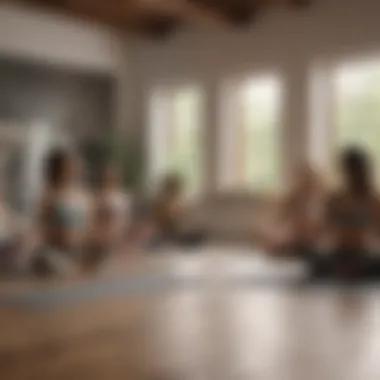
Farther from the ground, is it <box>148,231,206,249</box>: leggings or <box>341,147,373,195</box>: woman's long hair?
<box>341,147,373,195</box>: woman's long hair

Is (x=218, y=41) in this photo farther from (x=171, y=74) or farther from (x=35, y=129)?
(x=35, y=129)

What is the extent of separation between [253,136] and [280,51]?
0.77 metres

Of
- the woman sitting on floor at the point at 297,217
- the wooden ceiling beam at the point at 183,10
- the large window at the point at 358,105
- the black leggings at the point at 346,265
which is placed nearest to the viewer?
the black leggings at the point at 346,265

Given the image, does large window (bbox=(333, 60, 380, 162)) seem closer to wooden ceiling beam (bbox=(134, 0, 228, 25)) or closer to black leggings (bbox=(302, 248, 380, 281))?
wooden ceiling beam (bbox=(134, 0, 228, 25))

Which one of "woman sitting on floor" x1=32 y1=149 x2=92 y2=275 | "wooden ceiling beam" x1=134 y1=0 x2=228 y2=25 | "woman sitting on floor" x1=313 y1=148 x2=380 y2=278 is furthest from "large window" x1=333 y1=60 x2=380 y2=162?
"woman sitting on floor" x1=32 y1=149 x2=92 y2=275

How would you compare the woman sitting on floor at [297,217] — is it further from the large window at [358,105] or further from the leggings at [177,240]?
the leggings at [177,240]

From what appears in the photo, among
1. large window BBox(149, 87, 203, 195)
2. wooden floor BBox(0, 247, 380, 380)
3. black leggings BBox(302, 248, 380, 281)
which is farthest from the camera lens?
large window BBox(149, 87, 203, 195)

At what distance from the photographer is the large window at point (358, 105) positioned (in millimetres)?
4840

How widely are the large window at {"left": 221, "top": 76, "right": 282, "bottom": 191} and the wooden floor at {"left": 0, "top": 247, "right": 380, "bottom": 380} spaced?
2.47m

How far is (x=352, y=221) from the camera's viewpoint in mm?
3441

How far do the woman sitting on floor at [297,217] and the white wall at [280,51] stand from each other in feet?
1.68

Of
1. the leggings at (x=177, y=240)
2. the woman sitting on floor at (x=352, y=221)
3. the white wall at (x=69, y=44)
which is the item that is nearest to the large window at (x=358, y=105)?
the leggings at (x=177, y=240)

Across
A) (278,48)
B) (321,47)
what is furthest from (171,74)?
(321,47)

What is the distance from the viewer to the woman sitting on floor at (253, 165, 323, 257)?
14.3 feet
